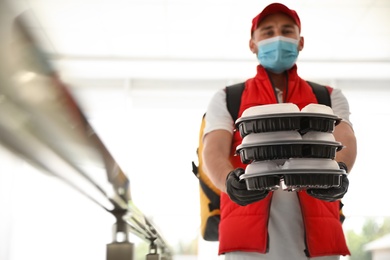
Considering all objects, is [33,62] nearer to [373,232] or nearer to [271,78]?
[271,78]

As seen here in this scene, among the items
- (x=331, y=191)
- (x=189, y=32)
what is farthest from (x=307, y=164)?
(x=189, y=32)

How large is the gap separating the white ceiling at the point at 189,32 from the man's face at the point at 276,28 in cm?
289

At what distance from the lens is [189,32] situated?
5.25 metres

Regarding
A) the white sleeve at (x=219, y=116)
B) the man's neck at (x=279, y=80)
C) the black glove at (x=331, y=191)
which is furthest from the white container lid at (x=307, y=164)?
the man's neck at (x=279, y=80)

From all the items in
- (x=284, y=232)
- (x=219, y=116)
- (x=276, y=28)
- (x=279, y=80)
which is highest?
(x=276, y=28)

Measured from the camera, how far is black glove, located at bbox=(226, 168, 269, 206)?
43.2 inches

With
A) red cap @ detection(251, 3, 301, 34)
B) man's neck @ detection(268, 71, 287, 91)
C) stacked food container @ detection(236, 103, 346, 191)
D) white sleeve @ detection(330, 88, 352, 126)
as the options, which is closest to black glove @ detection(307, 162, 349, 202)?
stacked food container @ detection(236, 103, 346, 191)

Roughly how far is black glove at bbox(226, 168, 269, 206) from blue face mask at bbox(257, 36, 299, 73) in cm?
60

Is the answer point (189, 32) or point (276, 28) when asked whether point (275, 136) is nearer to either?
point (276, 28)

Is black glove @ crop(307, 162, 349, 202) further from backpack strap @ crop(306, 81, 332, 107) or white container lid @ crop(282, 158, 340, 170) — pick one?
backpack strap @ crop(306, 81, 332, 107)

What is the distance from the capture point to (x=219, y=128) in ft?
4.76

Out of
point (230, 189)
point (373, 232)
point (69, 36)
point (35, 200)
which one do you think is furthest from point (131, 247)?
point (373, 232)

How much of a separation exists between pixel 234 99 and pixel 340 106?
1.03 ft

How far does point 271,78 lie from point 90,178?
1.02m
